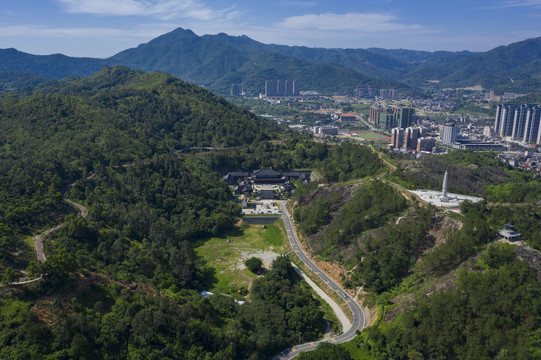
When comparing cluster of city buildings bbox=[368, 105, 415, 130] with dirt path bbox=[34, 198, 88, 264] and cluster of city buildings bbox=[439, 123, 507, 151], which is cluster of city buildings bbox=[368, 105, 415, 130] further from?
dirt path bbox=[34, 198, 88, 264]

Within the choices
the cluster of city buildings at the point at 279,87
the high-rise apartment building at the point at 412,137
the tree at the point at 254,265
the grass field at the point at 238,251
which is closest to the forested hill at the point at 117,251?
the grass field at the point at 238,251

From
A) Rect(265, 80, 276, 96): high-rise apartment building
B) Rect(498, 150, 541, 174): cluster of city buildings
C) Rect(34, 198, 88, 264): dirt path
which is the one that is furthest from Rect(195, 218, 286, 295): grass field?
Rect(265, 80, 276, 96): high-rise apartment building

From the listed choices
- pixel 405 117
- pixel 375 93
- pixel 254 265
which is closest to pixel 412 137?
pixel 405 117

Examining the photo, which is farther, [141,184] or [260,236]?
[141,184]

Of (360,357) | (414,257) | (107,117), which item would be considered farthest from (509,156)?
(107,117)

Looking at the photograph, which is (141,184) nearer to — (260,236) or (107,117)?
(260,236)

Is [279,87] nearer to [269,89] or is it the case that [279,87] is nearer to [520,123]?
[269,89]

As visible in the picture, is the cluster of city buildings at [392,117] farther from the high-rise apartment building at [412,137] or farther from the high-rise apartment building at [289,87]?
the high-rise apartment building at [289,87]
